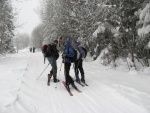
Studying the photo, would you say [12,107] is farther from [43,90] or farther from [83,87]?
[83,87]

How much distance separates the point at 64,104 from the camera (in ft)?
20.0

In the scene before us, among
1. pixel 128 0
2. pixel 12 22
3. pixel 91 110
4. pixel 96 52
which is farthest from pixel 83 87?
pixel 12 22

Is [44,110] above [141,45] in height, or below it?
below

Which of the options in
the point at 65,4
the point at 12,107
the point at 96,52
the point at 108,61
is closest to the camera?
the point at 12,107

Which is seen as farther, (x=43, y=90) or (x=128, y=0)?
(x=128, y=0)

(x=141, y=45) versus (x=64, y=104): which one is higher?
(x=141, y=45)

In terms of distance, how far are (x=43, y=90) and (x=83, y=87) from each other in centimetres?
182

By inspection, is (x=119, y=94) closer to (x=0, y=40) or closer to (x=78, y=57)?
(x=78, y=57)

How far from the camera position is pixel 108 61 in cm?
1570

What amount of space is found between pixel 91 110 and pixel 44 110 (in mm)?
1427

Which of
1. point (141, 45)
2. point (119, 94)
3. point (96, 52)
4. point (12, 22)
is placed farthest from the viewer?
point (12, 22)

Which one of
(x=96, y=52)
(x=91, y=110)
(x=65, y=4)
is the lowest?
(x=91, y=110)

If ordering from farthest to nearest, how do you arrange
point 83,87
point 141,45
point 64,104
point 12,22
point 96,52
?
point 12,22 → point 96,52 → point 141,45 → point 83,87 → point 64,104

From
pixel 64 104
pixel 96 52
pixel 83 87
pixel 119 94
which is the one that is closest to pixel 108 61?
pixel 96 52
